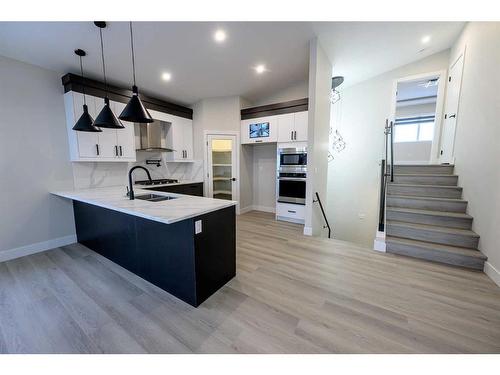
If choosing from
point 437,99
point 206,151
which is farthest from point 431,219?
point 206,151

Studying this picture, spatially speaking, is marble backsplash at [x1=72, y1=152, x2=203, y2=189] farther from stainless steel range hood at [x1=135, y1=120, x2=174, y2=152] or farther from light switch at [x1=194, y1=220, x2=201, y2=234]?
light switch at [x1=194, y1=220, x2=201, y2=234]

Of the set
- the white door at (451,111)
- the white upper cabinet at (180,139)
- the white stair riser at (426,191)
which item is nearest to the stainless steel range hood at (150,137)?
the white upper cabinet at (180,139)

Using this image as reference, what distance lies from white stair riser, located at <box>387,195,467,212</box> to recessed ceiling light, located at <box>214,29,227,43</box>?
358cm

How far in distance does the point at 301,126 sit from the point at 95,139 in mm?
3770

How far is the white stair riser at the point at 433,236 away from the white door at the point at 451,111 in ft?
6.24

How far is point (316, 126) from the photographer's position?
331 cm

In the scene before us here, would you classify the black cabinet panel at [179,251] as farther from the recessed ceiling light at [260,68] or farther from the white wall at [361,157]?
the white wall at [361,157]

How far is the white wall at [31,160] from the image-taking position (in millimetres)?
2684

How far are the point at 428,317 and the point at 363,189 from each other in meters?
3.77

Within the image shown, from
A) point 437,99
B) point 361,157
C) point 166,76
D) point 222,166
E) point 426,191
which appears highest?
point 166,76

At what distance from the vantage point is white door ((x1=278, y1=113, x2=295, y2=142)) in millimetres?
4176

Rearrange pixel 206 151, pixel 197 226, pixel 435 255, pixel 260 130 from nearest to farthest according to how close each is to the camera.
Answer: pixel 197 226, pixel 435 255, pixel 260 130, pixel 206 151

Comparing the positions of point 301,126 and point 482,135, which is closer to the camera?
point 482,135

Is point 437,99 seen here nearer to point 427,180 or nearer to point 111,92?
point 427,180
